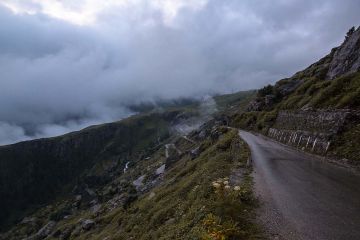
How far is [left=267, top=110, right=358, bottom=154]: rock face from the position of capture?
38688mm

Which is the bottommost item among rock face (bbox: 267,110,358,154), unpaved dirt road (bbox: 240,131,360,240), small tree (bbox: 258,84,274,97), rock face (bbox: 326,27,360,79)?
unpaved dirt road (bbox: 240,131,360,240)

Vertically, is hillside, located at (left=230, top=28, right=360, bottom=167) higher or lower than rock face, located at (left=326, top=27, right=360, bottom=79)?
lower

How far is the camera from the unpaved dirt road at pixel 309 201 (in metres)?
16.9

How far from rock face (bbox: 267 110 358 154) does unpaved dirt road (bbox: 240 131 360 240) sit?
4.89 meters

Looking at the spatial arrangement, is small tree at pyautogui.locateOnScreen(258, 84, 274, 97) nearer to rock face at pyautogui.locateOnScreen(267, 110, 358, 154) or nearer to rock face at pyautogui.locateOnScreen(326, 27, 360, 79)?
rock face at pyautogui.locateOnScreen(326, 27, 360, 79)

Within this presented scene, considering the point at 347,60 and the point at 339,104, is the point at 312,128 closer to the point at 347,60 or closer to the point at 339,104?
the point at 339,104

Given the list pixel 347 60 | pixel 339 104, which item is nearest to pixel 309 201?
pixel 339 104

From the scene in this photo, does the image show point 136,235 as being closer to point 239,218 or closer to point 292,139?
point 239,218

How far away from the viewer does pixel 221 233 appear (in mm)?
16078

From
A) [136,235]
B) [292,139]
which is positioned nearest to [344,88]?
[292,139]

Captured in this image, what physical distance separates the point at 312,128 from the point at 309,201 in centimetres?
2710

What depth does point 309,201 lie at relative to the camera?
21875 mm

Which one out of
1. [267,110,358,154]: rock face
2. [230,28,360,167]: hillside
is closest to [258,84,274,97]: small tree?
[230,28,360,167]: hillside

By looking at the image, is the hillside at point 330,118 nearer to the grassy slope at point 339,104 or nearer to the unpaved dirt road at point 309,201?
the grassy slope at point 339,104
